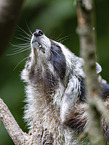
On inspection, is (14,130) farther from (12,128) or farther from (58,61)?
(58,61)

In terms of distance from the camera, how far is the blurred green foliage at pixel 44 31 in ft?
8.77

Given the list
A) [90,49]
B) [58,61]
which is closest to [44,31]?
[58,61]

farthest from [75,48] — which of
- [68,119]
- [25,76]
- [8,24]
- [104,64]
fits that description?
[8,24]

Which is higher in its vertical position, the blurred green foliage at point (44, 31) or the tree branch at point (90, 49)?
the blurred green foliage at point (44, 31)

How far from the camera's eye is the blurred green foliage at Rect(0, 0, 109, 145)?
2.67 metres

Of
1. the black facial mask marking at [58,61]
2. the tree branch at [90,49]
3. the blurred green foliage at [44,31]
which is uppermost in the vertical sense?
the blurred green foliage at [44,31]

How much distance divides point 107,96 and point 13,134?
1.83 feet

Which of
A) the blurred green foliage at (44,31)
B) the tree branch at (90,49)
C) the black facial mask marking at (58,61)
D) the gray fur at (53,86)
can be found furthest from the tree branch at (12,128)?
the blurred green foliage at (44,31)

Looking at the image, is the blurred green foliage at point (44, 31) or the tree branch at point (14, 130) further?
the blurred green foliage at point (44, 31)

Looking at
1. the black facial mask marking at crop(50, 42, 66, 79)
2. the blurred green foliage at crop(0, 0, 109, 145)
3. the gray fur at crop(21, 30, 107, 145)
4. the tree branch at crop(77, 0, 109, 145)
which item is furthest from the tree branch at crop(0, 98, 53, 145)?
the blurred green foliage at crop(0, 0, 109, 145)

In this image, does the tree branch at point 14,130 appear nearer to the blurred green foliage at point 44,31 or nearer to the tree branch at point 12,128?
the tree branch at point 12,128

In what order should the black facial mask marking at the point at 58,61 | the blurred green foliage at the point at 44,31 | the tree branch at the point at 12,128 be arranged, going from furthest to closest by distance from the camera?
the blurred green foliage at the point at 44,31 < the black facial mask marking at the point at 58,61 < the tree branch at the point at 12,128

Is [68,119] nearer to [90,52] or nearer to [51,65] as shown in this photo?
[51,65]

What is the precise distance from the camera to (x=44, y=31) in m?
2.67
